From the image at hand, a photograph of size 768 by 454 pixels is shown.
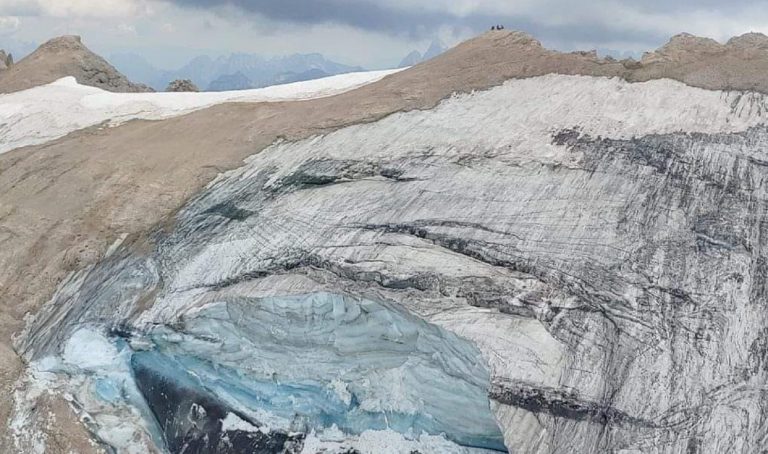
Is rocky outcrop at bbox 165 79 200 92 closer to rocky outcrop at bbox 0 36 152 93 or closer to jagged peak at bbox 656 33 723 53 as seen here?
rocky outcrop at bbox 0 36 152 93

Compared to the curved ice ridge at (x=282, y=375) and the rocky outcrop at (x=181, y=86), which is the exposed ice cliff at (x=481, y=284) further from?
the rocky outcrop at (x=181, y=86)

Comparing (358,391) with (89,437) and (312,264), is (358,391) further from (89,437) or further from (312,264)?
(89,437)

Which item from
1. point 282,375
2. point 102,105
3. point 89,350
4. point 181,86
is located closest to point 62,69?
point 102,105

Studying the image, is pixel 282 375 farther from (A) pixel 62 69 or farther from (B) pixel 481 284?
(A) pixel 62 69

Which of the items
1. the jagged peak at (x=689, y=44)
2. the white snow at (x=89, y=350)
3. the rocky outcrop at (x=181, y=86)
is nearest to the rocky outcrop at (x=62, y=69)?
the rocky outcrop at (x=181, y=86)

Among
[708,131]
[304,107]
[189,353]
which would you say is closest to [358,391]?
[189,353]

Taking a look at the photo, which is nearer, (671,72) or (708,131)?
(708,131)
